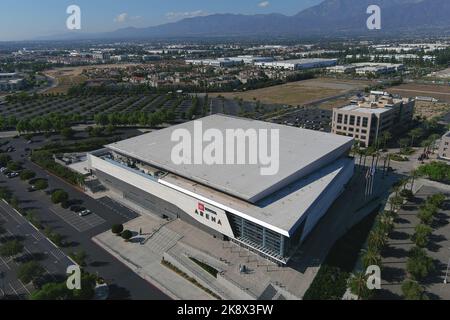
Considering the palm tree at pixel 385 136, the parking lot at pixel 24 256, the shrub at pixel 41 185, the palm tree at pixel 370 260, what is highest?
the palm tree at pixel 385 136

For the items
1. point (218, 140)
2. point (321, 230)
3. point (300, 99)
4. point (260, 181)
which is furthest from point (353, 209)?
point (300, 99)

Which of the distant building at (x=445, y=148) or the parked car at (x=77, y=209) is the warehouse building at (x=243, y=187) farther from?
the distant building at (x=445, y=148)

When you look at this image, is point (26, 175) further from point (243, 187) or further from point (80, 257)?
point (243, 187)

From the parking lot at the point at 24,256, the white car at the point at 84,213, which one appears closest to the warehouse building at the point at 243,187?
→ the white car at the point at 84,213

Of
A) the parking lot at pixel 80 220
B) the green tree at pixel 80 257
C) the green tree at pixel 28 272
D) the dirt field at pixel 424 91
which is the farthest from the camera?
the dirt field at pixel 424 91

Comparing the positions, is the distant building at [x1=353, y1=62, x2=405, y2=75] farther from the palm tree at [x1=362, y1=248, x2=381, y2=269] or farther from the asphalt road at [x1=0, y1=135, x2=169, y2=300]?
the asphalt road at [x1=0, y1=135, x2=169, y2=300]

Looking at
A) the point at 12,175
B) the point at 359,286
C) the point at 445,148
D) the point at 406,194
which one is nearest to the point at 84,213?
the point at 12,175
